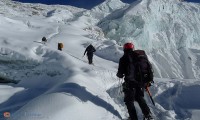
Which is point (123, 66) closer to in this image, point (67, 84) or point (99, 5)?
point (67, 84)

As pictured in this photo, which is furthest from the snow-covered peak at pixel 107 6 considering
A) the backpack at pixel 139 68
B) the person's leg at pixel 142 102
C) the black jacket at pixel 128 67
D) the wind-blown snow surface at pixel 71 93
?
the person's leg at pixel 142 102

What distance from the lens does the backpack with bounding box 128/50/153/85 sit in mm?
8703

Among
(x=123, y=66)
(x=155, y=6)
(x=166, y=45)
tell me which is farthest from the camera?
(x=155, y=6)

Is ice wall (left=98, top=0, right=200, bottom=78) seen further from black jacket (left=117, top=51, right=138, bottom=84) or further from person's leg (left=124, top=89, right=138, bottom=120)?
person's leg (left=124, top=89, right=138, bottom=120)

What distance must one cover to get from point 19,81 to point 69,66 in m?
2.21

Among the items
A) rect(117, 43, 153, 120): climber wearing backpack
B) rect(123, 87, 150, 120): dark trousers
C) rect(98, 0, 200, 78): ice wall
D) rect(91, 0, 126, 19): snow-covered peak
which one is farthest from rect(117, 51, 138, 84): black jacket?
rect(91, 0, 126, 19): snow-covered peak

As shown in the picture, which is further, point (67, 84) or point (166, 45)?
point (166, 45)

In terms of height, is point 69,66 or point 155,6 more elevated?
point 155,6

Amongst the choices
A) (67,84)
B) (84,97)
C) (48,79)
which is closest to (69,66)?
(48,79)

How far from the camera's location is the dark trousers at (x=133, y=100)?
847 cm

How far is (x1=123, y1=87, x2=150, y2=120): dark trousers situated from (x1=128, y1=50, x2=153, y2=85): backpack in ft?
0.91

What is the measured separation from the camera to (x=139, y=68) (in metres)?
8.70

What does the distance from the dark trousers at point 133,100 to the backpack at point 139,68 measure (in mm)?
278

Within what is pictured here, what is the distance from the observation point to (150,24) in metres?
50.6
